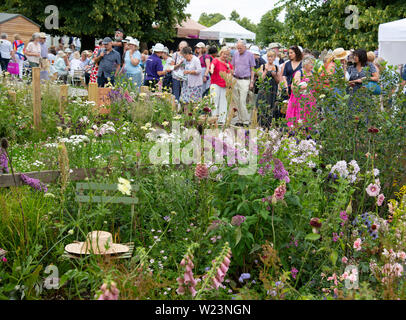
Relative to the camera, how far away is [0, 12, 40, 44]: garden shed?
26531 mm

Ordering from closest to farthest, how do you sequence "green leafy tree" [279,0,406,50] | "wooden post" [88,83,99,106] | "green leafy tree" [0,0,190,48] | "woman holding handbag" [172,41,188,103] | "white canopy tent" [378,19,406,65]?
"wooden post" [88,83,99,106], "white canopy tent" [378,19,406,65], "woman holding handbag" [172,41,188,103], "green leafy tree" [279,0,406,50], "green leafy tree" [0,0,190,48]

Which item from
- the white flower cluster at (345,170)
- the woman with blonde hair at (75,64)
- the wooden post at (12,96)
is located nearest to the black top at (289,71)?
the wooden post at (12,96)

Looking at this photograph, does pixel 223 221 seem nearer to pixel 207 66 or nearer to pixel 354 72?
pixel 354 72

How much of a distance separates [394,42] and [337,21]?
13.3 meters

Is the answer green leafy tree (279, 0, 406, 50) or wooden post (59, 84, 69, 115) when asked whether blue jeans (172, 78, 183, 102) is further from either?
green leafy tree (279, 0, 406, 50)

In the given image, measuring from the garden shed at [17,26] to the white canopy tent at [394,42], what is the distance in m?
19.4

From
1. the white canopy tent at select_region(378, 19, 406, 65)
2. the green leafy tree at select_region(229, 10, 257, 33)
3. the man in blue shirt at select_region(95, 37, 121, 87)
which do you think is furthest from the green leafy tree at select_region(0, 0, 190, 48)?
the green leafy tree at select_region(229, 10, 257, 33)

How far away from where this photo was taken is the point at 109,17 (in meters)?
27.4

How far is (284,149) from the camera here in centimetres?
424

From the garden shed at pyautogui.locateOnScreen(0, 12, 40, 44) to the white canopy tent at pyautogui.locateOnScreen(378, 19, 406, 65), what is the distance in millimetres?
19388

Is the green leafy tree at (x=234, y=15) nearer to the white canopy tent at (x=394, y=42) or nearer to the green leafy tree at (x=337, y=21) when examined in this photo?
the green leafy tree at (x=337, y=21)

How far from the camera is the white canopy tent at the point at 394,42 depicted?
461 inches
